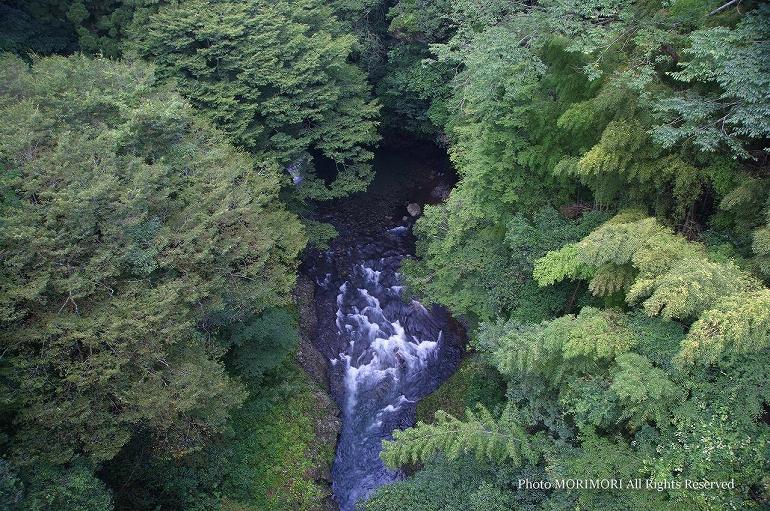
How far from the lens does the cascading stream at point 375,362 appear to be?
47.9 feet

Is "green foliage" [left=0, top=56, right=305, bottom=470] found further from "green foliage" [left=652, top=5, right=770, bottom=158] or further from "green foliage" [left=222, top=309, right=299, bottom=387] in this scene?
"green foliage" [left=652, top=5, right=770, bottom=158]

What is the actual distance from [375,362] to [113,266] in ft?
32.0

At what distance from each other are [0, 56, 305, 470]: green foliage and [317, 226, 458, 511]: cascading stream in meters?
4.69

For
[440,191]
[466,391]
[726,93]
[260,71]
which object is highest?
[260,71]

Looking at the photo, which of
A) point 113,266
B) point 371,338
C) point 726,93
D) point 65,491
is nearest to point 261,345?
point 371,338

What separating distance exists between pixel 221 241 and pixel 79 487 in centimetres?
565

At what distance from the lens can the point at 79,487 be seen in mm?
8703

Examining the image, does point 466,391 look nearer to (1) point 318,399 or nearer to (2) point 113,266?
(1) point 318,399

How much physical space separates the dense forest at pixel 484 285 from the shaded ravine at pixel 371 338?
1.05 metres

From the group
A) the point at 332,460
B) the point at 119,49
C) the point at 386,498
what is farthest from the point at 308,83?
the point at 386,498

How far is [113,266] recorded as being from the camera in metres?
9.59

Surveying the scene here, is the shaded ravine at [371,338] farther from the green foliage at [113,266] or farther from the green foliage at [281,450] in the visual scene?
the green foliage at [113,266]

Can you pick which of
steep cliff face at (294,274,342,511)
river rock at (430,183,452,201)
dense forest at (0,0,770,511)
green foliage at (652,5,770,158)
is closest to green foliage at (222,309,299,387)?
dense forest at (0,0,770,511)

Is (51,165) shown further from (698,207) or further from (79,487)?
(698,207)
